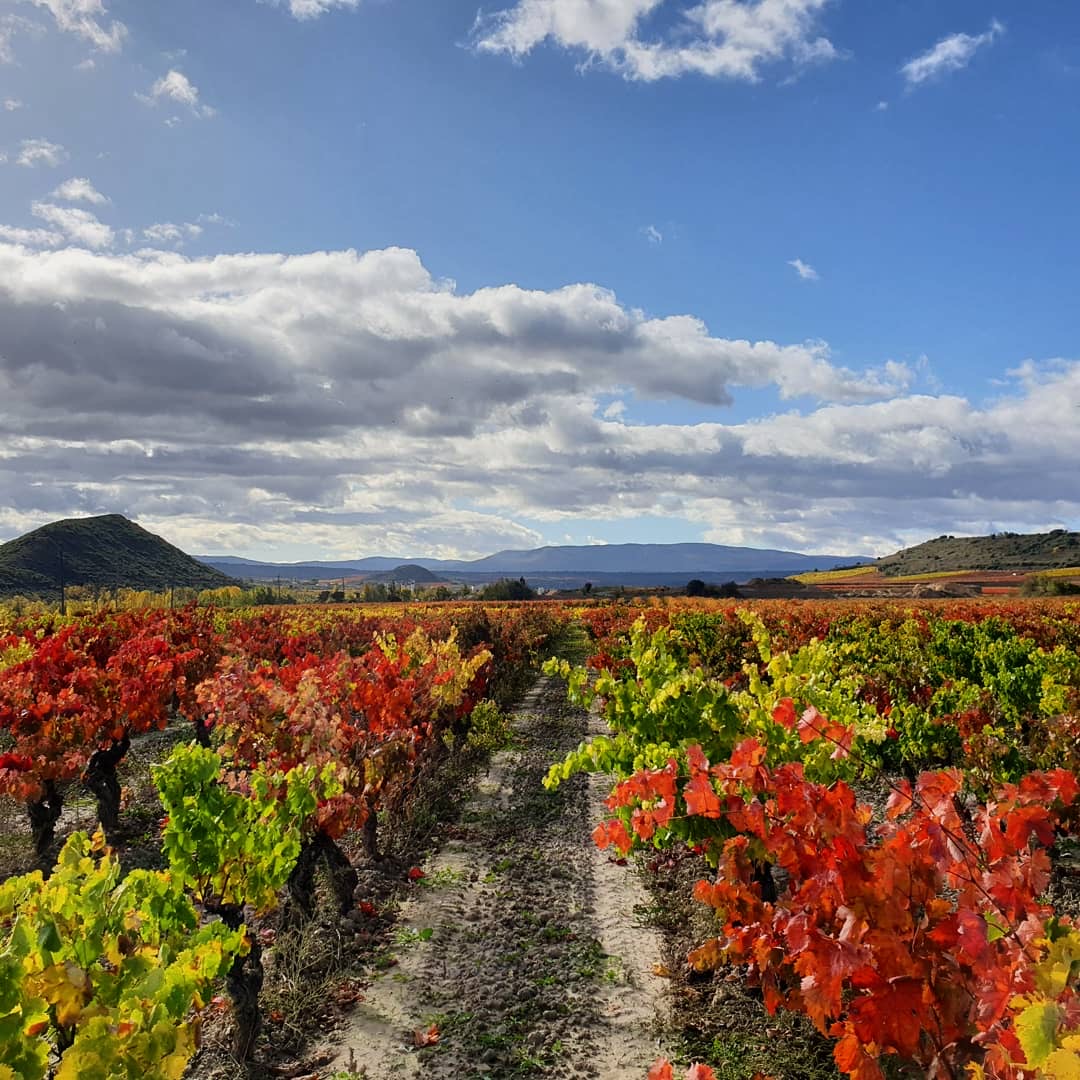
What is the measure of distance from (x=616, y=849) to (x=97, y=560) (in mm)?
134763

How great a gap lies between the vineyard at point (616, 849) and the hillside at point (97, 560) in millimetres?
104834

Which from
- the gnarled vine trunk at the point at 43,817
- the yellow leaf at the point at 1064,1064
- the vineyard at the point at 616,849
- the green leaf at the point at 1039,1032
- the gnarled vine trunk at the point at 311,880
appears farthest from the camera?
the gnarled vine trunk at the point at 43,817

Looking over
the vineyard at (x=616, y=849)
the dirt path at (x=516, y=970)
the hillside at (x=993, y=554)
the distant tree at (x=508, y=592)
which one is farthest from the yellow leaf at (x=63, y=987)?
the hillside at (x=993, y=554)

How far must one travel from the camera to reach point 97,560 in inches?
4678

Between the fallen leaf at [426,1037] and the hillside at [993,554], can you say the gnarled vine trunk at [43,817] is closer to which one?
the fallen leaf at [426,1037]

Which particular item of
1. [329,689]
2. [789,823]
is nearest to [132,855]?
[329,689]

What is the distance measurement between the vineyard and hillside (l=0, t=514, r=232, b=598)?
105m

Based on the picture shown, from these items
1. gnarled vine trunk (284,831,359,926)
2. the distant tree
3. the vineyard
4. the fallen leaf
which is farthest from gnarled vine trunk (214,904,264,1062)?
the distant tree

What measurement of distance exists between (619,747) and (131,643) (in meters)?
13.6

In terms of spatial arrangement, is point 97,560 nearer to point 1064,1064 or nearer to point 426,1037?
point 426,1037

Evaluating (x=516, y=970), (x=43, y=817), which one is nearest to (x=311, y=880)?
(x=516, y=970)

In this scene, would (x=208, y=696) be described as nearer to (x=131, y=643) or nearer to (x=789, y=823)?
(x=789, y=823)

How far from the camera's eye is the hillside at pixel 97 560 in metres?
103

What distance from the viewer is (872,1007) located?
269cm
